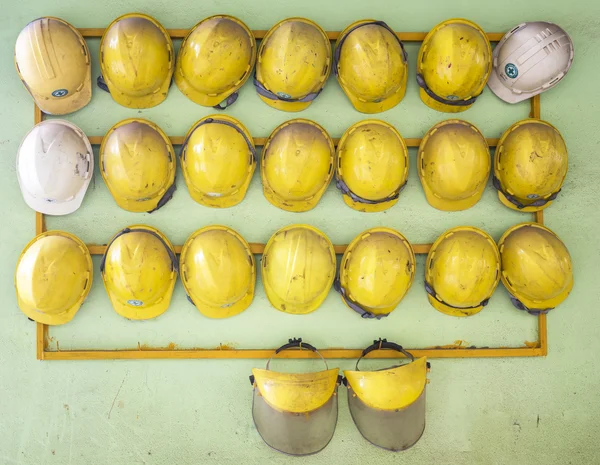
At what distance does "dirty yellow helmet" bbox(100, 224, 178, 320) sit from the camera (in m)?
3.21

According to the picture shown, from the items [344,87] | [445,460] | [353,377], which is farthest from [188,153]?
[445,460]

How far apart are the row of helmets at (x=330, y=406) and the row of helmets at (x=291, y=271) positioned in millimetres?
388

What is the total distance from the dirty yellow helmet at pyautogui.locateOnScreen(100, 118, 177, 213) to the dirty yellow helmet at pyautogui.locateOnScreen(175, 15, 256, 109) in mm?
357

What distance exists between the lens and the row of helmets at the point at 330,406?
3109mm

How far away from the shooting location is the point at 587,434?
11.3ft

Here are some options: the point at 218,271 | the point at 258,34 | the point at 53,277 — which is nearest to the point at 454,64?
the point at 258,34

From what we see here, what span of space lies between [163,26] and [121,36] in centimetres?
31

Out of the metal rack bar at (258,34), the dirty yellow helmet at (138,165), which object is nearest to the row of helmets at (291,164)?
the dirty yellow helmet at (138,165)

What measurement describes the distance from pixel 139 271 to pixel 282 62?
1455mm

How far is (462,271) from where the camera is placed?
325cm

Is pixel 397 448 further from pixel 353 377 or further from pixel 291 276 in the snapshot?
pixel 291 276

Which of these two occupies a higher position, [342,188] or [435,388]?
[342,188]

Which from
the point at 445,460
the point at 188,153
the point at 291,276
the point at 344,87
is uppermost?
the point at 344,87

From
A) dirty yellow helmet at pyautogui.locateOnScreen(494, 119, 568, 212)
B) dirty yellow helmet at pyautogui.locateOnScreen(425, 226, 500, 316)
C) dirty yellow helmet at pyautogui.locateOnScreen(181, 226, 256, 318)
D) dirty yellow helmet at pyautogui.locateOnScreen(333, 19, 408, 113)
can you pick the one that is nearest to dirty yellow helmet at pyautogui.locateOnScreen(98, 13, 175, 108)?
dirty yellow helmet at pyautogui.locateOnScreen(181, 226, 256, 318)
